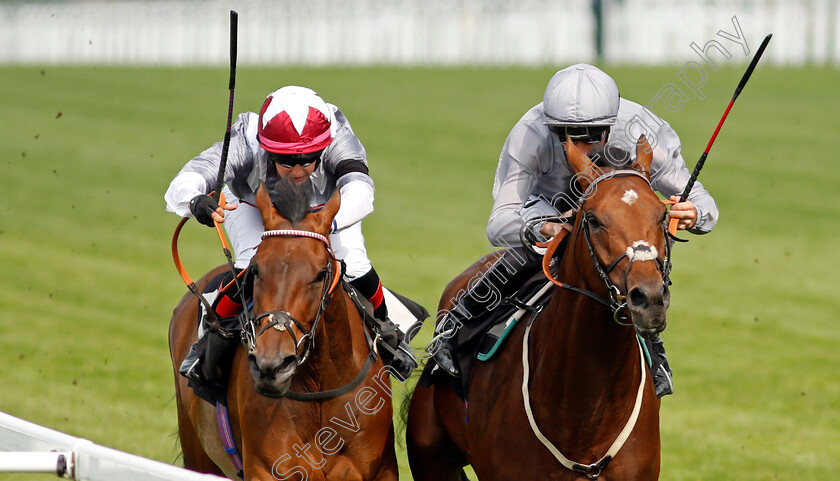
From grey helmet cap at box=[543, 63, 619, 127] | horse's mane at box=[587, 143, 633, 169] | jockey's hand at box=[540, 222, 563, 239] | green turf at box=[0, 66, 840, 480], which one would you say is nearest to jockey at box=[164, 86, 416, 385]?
jockey's hand at box=[540, 222, 563, 239]

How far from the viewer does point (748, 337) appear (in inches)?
408

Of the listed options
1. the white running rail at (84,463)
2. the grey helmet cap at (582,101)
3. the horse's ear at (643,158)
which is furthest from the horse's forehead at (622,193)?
the white running rail at (84,463)

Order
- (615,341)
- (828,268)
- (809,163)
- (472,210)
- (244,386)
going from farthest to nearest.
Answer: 1. (809,163)
2. (472,210)
3. (828,268)
4. (244,386)
5. (615,341)

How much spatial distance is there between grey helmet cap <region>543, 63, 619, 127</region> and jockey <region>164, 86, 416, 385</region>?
0.90m

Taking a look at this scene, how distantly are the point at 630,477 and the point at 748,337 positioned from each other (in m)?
6.41

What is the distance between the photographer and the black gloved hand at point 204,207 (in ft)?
14.7

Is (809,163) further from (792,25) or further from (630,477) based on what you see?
(630,477)

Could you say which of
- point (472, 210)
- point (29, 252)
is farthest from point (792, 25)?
point (29, 252)

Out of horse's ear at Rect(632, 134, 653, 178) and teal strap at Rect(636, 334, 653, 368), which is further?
teal strap at Rect(636, 334, 653, 368)

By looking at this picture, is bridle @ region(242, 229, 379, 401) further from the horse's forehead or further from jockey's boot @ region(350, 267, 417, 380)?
the horse's forehead

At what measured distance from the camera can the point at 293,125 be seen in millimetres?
4742

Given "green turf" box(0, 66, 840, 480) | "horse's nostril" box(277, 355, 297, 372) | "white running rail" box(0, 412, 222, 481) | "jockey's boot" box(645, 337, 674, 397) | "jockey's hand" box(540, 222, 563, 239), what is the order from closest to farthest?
"white running rail" box(0, 412, 222, 481) < "horse's nostril" box(277, 355, 297, 372) < "jockey's hand" box(540, 222, 563, 239) < "jockey's boot" box(645, 337, 674, 397) < "green turf" box(0, 66, 840, 480)

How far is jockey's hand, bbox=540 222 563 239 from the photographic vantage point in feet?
14.6

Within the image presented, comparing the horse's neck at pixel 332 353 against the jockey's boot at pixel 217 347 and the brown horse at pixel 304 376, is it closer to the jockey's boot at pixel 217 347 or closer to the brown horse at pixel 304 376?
the brown horse at pixel 304 376
